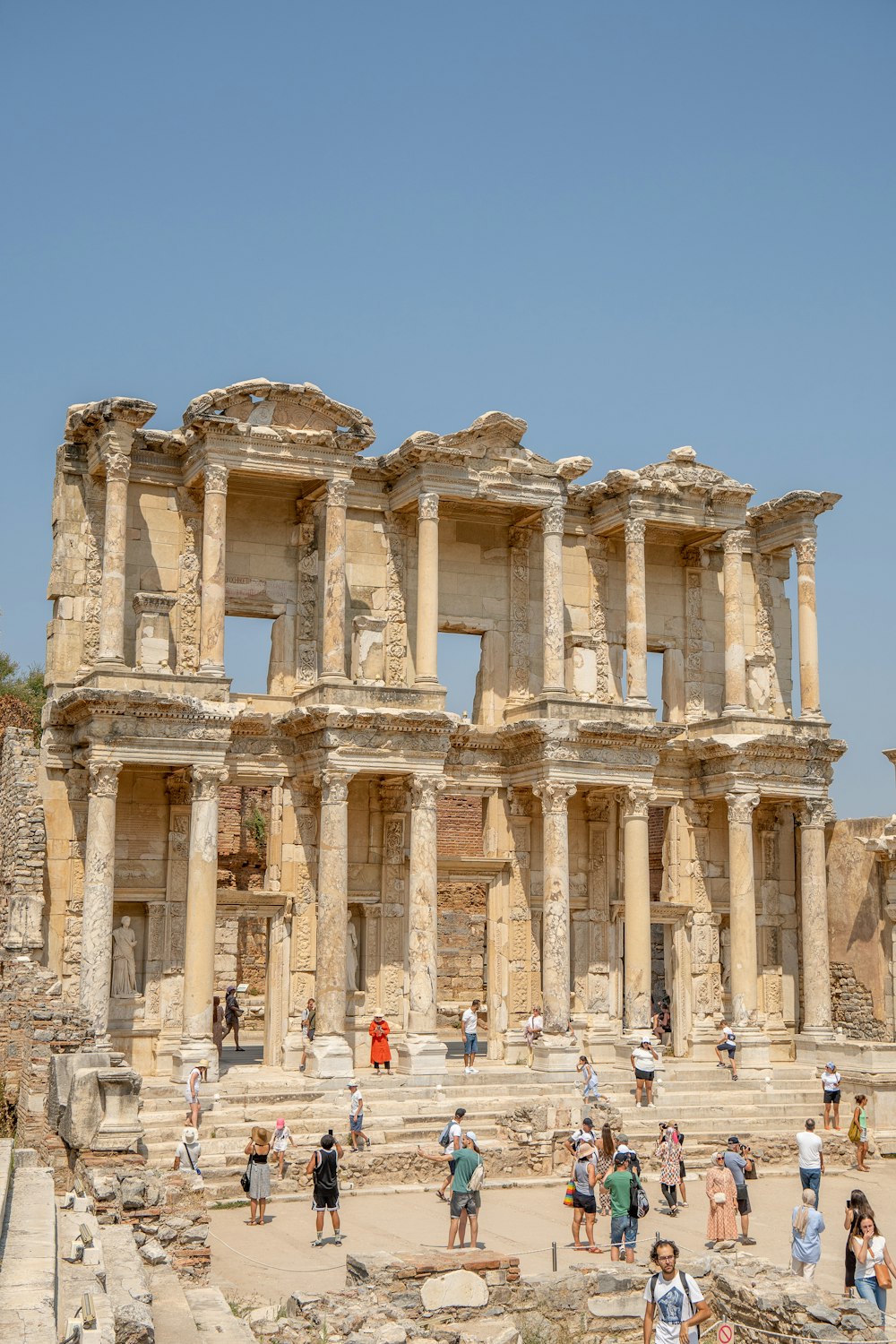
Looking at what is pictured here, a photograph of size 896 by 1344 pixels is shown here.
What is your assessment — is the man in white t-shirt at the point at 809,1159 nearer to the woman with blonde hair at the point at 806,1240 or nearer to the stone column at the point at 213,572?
the woman with blonde hair at the point at 806,1240

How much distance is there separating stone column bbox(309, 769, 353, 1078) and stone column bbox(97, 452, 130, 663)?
157 inches

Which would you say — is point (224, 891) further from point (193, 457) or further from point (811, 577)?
point (811, 577)

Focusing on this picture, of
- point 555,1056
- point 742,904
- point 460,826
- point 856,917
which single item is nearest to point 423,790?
point 555,1056

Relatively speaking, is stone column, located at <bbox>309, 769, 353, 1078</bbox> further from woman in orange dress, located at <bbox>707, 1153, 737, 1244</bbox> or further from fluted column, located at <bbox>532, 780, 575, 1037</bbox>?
woman in orange dress, located at <bbox>707, 1153, 737, 1244</bbox>

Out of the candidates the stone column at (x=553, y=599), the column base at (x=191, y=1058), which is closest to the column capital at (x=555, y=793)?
the stone column at (x=553, y=599)

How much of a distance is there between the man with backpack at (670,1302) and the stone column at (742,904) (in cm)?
1790

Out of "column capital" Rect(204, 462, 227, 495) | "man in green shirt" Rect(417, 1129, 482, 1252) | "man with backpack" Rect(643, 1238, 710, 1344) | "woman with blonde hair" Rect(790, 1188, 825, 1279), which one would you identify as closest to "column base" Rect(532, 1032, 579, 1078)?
"man in green shirt" Rect(417, 1129, 482, 1252)

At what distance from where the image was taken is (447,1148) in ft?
60.1

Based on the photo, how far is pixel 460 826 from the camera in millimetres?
37688

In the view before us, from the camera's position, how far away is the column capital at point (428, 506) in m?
26.3

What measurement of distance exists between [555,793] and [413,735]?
2.80 metres

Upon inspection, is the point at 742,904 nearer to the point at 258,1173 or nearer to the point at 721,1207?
the point at 721,1207

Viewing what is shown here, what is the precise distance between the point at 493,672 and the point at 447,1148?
1137 centimetres

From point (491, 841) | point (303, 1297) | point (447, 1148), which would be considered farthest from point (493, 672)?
point (303, 1297)
